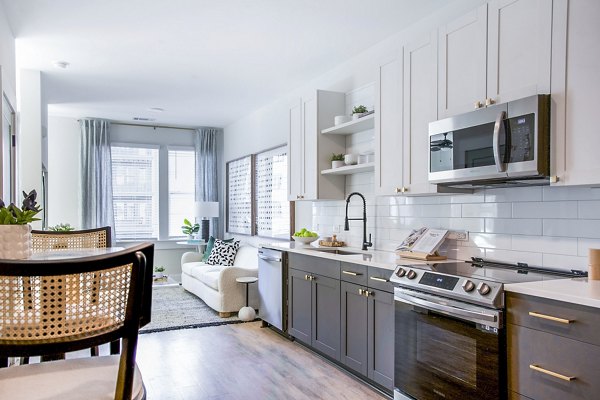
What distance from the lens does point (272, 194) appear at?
6.59m

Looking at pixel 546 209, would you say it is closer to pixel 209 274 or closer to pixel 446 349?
pixel 446 349

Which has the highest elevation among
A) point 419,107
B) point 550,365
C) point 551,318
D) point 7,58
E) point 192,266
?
point 7,58

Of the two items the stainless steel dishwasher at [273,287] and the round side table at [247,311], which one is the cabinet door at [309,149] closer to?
the stainless steel dishwasher at [273,287]

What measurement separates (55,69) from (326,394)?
4466 millimetres

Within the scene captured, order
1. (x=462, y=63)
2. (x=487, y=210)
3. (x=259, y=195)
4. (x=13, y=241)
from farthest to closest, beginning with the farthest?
(x=259, y=195)
(x=487, y=210)
(x=462, y=63)
(x=13, y=241)

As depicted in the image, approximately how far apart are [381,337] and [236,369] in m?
1.30

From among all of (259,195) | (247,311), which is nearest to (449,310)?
(247,311)

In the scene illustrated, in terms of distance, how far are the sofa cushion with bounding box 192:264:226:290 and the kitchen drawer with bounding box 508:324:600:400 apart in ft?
12.8

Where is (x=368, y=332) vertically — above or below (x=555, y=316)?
below

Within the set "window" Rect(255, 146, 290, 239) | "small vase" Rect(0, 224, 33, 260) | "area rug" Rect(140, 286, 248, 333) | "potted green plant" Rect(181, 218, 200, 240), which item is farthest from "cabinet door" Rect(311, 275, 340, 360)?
"potted green plant" Rect(181, 218, 200, 240)

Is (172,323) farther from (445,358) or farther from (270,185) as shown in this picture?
(445,358)

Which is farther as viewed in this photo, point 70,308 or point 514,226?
point 514,226

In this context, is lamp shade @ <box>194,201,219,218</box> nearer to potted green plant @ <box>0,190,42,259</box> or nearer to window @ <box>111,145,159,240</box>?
window @ <box>111,145,159,240</box>

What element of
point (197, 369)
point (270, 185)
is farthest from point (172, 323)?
point (270, 185)
